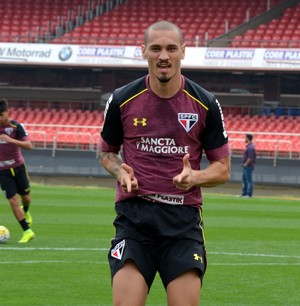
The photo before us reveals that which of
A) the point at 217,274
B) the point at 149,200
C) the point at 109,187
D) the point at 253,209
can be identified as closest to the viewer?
the point at 149,200

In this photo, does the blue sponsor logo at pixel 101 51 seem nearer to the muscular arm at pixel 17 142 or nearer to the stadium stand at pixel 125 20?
the stadium stand at pixel 125 20

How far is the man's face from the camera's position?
6.26 metres

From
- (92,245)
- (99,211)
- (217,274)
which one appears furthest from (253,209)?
(217,274)

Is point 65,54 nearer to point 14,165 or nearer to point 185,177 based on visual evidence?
point 14,165

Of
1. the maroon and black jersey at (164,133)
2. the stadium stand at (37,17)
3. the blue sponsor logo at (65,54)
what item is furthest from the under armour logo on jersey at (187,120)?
the stadium stand at (37,17)

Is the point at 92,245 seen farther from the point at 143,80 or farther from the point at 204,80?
the point at 204,80

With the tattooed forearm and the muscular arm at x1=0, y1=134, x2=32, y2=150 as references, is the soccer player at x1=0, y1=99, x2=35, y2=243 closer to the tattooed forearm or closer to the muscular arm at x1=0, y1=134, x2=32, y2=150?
the muscular arm at x1=0, y1=134, x2=32, y2=150

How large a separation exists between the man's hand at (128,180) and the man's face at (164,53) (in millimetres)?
582

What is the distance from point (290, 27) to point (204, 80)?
13.8ft

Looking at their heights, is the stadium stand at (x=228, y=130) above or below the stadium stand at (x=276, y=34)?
below

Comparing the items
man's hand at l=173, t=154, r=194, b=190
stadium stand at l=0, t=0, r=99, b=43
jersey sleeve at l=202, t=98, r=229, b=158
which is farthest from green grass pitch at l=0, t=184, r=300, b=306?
stadium stand at l=0, t=0, r=99, b=43

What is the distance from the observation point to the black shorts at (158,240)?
20.8 feet

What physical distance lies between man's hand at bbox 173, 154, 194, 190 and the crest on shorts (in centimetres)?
53

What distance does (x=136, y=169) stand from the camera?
6.52 m
